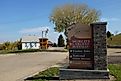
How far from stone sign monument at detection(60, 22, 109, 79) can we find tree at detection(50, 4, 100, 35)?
54714mm

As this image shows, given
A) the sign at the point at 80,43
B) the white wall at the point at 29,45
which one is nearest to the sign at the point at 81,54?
the sign at the point at 80,43

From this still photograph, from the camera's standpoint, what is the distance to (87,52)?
1399 cm

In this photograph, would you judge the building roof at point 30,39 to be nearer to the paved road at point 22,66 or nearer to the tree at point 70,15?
the tree at point 70,15

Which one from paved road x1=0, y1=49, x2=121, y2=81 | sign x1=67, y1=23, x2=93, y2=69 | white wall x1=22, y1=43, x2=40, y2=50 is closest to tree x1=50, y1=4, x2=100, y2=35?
white wall x1=22, y1=43, x2=40, y2=50

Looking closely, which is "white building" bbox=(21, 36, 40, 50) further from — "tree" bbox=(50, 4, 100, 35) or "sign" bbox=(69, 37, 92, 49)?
"sign" bbox=(69, 37, 92, 49)

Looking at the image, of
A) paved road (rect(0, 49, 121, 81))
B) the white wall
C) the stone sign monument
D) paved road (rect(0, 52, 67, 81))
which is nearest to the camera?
the stone sign monument

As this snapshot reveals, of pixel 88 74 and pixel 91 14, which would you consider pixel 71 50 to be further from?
pixel 91 14

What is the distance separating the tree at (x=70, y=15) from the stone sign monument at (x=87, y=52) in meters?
54.7

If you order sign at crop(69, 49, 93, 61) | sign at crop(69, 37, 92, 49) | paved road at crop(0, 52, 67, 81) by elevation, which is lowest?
paved road at crop(0, 52, 67, 81)

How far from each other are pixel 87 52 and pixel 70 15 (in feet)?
183

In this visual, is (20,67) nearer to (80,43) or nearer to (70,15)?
(80,43)

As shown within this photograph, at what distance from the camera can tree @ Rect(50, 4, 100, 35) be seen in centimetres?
6931

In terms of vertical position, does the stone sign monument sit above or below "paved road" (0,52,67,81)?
above

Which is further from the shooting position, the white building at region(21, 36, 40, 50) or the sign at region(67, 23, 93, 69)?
the white building at region(21, 36, 40, 50)
